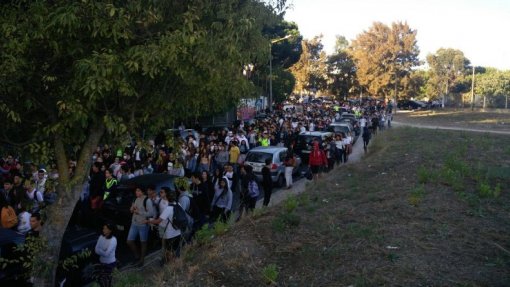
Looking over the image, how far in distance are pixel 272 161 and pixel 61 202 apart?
34.7 ft

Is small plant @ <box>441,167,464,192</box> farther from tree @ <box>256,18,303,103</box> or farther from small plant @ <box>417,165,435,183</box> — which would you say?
tree @ <box>256,18,303,103</box>

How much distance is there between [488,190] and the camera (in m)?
10.6

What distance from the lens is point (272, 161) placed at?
16203 millimetres

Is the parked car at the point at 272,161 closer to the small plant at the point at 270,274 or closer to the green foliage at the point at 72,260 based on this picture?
the small plant at the point at 270,274

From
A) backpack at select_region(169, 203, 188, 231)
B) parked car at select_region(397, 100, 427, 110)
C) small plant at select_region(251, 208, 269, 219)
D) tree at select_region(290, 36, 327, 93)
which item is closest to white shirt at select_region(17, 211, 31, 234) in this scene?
backpack at select_region(169, 203, 188, 231)

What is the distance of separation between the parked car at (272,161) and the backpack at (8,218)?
8.77 meters

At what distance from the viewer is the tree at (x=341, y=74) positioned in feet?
238

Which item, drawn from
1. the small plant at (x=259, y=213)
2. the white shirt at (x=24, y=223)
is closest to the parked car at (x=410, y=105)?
the small plant at (x=259, y=213)

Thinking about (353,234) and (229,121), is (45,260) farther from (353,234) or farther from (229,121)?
(229,121)

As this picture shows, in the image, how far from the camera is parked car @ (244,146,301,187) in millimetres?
16234

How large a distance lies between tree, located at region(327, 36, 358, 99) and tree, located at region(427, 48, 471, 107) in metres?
12.4

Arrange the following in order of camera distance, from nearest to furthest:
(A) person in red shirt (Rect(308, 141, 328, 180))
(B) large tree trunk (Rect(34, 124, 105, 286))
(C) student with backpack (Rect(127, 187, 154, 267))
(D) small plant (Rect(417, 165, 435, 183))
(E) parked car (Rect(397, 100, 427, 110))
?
(B) large tree trunk (Rect(34, 124, 105, 286)) < (C) student with backpack (Rect(127, 187, 154, 267)) < (D) small plant (Rect(417, 165, 435, 183)) < (A) person in red shirt (Rect(308, 141, 328, 180)) < (E) parked car (Rect(397, 100, 427, 110))

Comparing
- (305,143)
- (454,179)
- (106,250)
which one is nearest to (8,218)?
(106,250)

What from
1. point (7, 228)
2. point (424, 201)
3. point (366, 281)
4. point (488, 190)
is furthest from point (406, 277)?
point (7, 228)
